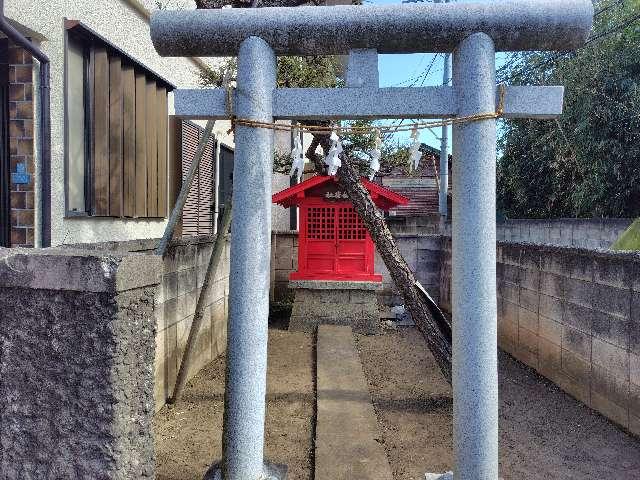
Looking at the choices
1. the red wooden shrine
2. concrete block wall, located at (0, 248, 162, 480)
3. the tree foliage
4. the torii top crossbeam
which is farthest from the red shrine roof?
concrete block wall, located at (0, 248, 162, 480)

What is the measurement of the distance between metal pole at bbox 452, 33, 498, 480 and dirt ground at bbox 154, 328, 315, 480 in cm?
163

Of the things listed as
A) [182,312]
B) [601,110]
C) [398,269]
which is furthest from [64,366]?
[601,110]

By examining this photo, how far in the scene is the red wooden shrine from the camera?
31.7 feet

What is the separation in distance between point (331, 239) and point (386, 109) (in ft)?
22.2

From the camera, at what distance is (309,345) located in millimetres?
8227

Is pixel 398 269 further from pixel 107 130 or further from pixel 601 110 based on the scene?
pixel 601 110

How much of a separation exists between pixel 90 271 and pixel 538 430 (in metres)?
4.80

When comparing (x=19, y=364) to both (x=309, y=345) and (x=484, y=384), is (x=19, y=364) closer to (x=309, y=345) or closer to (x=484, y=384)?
(x=484, y=384)

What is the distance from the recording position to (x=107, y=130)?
215 inches

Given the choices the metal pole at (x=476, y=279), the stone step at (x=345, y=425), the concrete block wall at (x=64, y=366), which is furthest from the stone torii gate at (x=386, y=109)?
the stone step at (x=345, y=425)

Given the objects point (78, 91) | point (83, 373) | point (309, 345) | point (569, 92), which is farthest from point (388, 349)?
point (569, 92)

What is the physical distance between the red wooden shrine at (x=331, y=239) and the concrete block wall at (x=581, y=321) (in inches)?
117

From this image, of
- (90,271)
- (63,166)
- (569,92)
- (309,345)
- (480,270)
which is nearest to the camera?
(90,271)

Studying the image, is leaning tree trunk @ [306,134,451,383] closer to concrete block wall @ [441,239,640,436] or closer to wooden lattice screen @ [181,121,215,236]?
concrete block wall @ [441,239,640,436]
